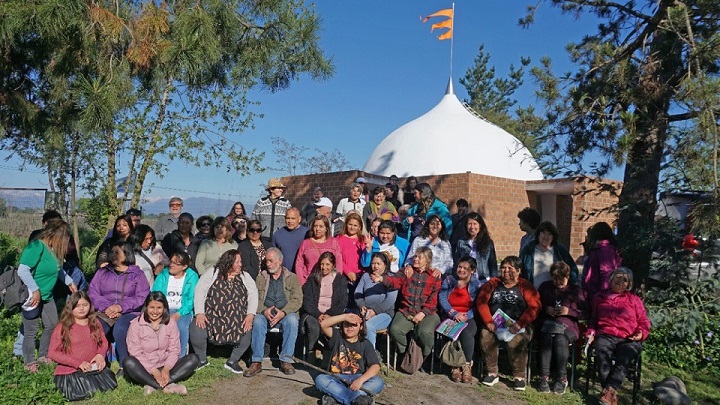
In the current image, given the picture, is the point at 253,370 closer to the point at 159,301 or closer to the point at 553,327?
the point at 159,301

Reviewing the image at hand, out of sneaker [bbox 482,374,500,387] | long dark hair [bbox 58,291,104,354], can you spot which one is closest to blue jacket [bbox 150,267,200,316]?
long dark hair [bbox 58,291,104,354]

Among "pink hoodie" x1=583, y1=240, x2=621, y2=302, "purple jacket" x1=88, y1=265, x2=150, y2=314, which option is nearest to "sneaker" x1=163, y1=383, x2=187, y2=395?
"purple jacket" x1=88, y1=265, x2=150, y2=314

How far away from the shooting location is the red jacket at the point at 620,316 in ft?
16.0

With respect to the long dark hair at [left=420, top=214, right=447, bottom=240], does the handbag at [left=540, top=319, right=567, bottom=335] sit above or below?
below

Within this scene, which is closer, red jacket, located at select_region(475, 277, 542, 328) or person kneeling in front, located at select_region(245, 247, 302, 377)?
red jacket, located at select_region(475, 277, 542, 328)

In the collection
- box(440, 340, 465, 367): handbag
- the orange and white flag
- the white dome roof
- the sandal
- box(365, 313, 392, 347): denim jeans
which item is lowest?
the sandal

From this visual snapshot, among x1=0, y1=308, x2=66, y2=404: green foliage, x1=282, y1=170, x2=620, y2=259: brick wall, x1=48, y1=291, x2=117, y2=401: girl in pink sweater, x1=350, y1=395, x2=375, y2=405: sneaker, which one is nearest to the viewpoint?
x1=0, y1=308, x2=66, y2=404: green foliage

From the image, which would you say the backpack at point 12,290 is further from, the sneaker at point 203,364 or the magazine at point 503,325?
the magazine at point 503,325

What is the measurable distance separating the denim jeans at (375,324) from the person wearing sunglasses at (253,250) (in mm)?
1438

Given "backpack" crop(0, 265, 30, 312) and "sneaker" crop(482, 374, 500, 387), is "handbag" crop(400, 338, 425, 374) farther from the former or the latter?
"backpack" crop(0, 265, 30, 312)

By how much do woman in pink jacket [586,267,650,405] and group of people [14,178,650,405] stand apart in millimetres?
11

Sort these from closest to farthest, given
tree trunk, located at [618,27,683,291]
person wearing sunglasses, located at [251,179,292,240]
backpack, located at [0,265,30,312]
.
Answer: backpack, located at [0,265,30,312] → tree trunk, located at [618,27,683,291] → person wearing sunglasses, located at [251,179,292,240]

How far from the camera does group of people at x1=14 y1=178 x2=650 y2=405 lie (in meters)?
4.71

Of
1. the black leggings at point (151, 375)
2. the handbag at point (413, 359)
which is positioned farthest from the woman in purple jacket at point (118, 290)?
the handbag at point (413, 359)
